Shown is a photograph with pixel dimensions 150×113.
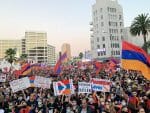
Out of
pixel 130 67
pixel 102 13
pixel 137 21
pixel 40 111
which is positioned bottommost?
pixel 40 111

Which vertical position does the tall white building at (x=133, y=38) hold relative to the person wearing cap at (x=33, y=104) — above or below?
above

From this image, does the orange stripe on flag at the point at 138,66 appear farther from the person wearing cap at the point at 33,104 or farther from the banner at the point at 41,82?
the banner at the point at 41,82

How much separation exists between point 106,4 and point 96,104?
107725mm

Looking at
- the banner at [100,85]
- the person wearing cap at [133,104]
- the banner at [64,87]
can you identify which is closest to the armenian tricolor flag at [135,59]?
the person wearing cap at [133,104]

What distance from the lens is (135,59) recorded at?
12477mm

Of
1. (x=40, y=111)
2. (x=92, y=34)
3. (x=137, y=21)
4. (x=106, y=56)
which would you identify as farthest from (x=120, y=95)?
(x=92, y=34)

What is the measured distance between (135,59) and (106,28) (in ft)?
345

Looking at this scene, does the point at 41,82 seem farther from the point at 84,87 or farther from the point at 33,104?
the point at 33,104

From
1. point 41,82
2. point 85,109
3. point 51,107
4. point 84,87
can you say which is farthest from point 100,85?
point 85,109

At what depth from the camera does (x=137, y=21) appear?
66375 millimetres

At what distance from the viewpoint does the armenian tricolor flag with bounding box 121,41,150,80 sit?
12015 mm

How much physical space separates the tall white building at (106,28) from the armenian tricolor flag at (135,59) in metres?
100.0

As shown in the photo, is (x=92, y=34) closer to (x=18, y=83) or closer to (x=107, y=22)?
(x=107, y=22)

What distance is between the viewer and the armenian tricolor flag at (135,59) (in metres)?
12.0
